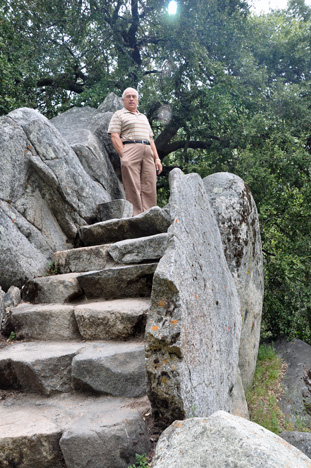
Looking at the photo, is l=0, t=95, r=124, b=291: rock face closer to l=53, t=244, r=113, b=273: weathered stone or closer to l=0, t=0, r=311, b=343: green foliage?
l=53, t=244, r=113, b=273: weathered stone

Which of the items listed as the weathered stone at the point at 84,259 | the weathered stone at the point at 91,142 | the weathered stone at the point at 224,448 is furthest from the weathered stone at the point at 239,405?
the weathered stone at the point at 91,142

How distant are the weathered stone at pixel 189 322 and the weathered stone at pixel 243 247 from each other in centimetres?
123

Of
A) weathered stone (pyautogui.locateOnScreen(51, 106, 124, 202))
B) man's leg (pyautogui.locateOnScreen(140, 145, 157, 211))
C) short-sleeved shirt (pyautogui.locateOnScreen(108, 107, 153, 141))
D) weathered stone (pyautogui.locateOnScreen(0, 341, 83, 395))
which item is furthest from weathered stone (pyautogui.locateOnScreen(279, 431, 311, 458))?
short-sleeved shirt (pyautogui.locateOnScreen(108, 107, 153, 141))

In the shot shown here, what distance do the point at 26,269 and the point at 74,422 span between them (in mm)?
2230

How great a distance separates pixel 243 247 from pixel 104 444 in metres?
3.24

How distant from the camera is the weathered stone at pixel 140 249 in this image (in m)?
3.88

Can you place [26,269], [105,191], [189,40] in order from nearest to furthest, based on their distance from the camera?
[26,269], [105,191], [189,40]

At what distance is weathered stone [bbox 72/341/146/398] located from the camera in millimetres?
2668

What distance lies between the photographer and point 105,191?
22.5 ft

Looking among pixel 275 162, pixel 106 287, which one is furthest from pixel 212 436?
pixel 275 162

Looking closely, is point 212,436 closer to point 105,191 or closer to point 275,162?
point 105,191

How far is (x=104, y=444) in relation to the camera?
222cm

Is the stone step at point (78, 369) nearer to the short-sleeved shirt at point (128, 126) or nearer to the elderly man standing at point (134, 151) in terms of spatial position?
the elderly man standing at point (134, 151)

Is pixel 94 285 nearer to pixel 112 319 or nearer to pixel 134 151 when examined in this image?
pixel 112 319
